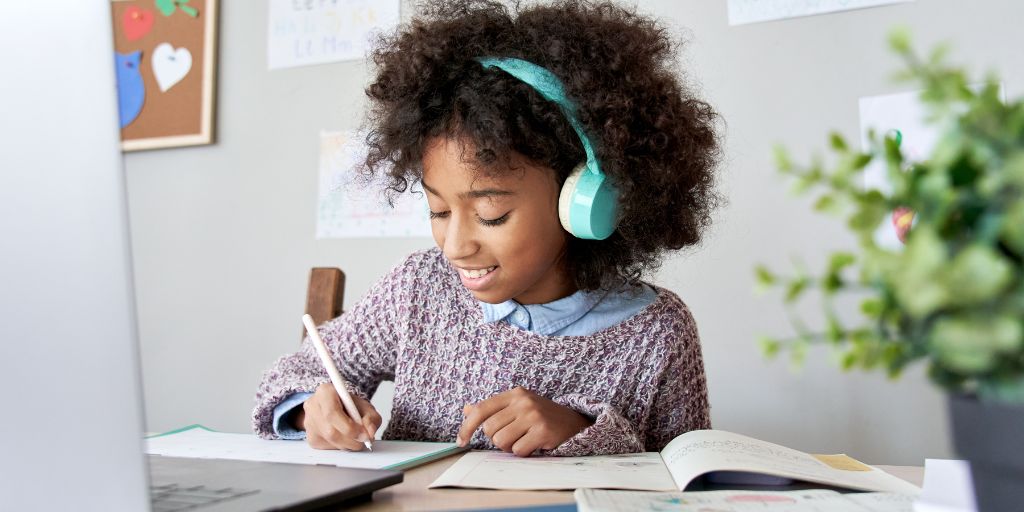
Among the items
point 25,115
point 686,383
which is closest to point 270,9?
point 686,383

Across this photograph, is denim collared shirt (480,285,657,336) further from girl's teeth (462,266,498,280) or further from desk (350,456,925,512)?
desk (350,456,925,512)

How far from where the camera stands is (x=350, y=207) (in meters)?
1.70

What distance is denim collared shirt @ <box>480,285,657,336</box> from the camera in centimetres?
104

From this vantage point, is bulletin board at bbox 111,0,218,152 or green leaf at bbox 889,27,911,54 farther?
bulletin board at bbox 111,0,218,152

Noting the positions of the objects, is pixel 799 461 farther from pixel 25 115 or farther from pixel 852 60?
pixel 852 60

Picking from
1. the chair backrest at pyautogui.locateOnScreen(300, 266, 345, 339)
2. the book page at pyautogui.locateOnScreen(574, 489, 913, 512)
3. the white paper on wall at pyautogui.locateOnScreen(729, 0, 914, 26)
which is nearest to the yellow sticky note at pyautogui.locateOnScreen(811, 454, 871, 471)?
the book page at pyautogui.locateOnScreen(574, 489, 913, 512)

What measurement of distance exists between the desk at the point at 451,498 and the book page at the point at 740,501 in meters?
0.03

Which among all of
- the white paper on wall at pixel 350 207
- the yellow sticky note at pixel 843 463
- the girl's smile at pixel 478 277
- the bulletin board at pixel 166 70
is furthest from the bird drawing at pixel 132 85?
the yellow sticky note at pixel 843 463

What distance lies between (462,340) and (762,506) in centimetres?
57

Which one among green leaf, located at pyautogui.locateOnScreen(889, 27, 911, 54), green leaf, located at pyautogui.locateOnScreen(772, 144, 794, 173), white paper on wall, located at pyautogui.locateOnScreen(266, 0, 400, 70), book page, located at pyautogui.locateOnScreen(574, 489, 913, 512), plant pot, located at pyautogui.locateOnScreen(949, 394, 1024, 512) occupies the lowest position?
book page, located at pyautogui.locateOnScreen(574, 489, 913, 512)

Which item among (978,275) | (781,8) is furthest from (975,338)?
(781,8)

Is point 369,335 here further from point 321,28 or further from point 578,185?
point 321,28

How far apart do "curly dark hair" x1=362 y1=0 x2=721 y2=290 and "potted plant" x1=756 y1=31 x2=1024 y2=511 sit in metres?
0.57

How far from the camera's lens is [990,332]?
31cm
